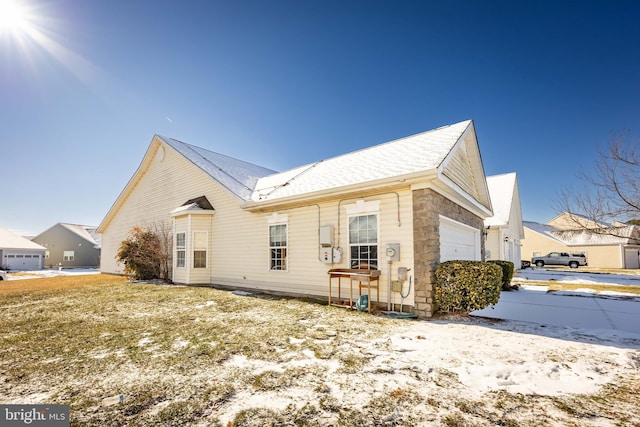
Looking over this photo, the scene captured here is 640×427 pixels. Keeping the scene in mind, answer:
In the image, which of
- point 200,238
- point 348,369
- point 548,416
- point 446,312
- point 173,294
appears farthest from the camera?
point 200,238

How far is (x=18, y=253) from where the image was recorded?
1154 inches

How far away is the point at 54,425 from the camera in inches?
94.5

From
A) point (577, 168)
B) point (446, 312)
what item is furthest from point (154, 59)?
point (577, 168)

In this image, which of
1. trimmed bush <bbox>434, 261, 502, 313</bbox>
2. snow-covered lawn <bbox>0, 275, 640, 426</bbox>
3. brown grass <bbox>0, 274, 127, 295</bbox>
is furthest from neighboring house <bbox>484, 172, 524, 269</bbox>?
brown grass <bbox>0, 274, 127, 295</bbox>

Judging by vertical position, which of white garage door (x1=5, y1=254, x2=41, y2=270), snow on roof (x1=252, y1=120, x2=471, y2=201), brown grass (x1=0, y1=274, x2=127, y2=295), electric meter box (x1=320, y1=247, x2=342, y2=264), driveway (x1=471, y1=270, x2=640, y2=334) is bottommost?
white garage door (x1=5, y1=254, x2=41, y2=270)

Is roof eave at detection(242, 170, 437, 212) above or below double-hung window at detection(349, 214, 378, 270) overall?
above

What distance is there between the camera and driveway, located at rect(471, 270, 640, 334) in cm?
575

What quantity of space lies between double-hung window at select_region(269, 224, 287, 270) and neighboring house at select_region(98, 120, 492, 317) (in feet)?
0.12

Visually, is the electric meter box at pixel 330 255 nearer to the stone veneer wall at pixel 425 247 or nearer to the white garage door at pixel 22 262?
the stone veneer wall at pixel 425 247

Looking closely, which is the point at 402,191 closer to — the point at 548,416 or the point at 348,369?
the point at 348,369

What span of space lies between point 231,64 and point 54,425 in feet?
33.8

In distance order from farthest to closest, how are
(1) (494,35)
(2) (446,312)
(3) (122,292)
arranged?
(3) (122,292) → (1) (494,35) → (2) (446,312)

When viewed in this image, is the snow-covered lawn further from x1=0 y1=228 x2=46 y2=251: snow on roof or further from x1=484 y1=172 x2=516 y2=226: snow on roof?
x1=0 y1=228 x2=46 y2=251: snow on roof

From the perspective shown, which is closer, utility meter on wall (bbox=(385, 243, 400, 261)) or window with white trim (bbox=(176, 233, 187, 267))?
utility meter on wall (bbox=(385, 243, 400, 261))
